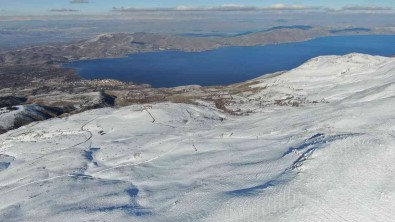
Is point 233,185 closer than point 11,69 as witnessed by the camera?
Yes

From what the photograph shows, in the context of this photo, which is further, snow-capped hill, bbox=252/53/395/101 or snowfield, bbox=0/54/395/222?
snow-capped hill, bbox=252/53/395/101

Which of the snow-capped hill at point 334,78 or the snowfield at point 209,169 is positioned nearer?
the snowfield at point 209,169

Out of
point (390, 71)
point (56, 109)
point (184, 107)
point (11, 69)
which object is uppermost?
point (390, 71)

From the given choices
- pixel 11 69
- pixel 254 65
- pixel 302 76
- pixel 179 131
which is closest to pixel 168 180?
pixel 179 131

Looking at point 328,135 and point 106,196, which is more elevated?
point 328,135

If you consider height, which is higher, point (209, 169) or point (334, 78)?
point (209, 169)

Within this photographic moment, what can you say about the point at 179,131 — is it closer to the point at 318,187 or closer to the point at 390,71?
the point at 318,187

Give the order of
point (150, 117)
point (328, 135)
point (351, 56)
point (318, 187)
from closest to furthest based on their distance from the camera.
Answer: point (318, 187)
point (328, 135)
point (150, 117)
point (351, 56)

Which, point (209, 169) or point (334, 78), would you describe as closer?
point (209, 169)
